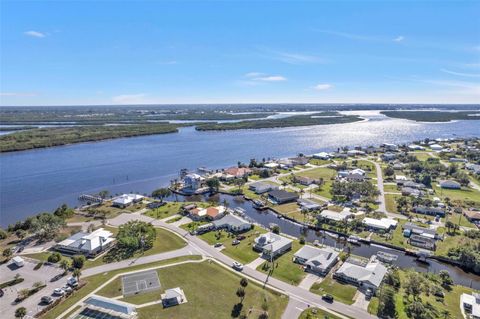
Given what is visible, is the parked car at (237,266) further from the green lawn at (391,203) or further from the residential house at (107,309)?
the green lawn at (391,203)

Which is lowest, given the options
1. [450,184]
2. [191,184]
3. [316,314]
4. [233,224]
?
[316,314]

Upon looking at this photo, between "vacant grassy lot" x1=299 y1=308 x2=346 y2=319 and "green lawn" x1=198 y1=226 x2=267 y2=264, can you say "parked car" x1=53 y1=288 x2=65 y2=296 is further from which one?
"vacant grassy lot" x1=299 y1=308 x2=346 y2=319

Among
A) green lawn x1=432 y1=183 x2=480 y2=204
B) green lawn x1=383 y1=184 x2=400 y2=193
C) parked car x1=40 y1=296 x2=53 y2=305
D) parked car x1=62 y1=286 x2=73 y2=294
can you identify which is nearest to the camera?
parked car x1=40 y1=296 x2=53 y2=305

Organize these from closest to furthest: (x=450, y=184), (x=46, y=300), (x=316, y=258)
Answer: (x=46, y=300), (x=316, y=258), (x=450, y=184)

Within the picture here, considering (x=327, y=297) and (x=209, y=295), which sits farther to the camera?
(x=209, y=295)

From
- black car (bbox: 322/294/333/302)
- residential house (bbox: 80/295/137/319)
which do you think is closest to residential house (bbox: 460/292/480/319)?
black car (bbox: 322/294/333/302)

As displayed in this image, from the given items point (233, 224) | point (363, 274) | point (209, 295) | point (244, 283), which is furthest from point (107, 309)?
point (363, 274)

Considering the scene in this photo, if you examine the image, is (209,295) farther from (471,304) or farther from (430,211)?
(430,211)
